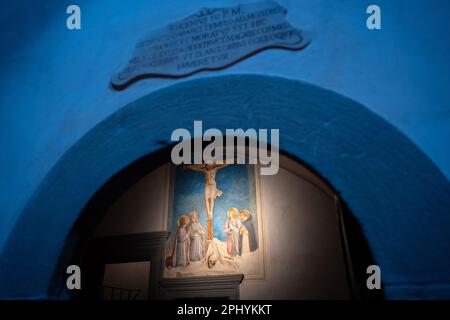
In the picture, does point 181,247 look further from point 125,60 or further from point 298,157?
point 298,157

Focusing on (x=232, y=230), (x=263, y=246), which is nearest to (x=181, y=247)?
(x=232, y=230)

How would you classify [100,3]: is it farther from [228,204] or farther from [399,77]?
[228,204]

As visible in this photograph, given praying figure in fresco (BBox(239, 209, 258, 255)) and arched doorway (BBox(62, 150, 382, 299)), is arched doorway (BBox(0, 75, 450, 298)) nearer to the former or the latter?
arched doorway (BBox(62, 150, 382, 299))

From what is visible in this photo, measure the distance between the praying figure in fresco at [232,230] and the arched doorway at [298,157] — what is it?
336 centimetres

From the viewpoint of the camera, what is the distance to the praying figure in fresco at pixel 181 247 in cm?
460

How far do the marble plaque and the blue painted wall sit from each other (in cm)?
5

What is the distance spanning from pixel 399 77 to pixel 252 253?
3554mm

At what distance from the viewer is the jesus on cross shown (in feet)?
15.5

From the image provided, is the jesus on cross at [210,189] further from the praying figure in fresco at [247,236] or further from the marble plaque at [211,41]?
the marble plaque at [211,41]

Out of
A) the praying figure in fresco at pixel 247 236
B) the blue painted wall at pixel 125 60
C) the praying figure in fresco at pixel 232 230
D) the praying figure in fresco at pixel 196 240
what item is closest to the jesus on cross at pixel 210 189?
the praying figure in fresco at pixel 196 240

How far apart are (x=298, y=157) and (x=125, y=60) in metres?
0.99

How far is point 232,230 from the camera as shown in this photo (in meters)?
4.58

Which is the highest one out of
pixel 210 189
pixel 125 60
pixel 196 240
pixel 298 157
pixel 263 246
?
pixel 210 189

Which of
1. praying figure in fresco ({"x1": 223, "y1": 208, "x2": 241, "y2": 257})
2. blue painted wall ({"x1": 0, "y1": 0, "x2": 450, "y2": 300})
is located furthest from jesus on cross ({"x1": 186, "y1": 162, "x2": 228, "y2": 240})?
blue painted wall ({"x1": 0, "y1": 0, "x2": 450, "y2": 300})
